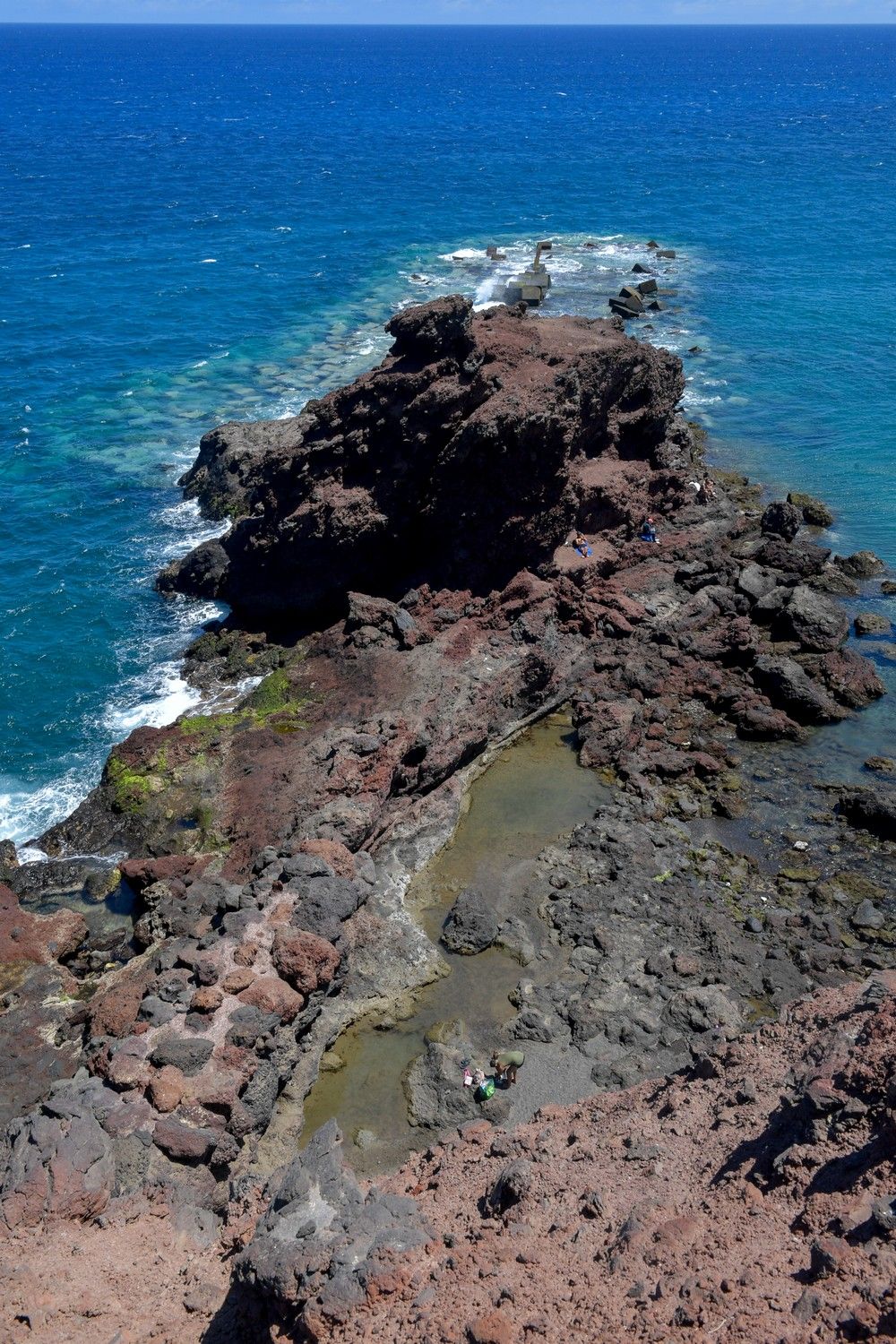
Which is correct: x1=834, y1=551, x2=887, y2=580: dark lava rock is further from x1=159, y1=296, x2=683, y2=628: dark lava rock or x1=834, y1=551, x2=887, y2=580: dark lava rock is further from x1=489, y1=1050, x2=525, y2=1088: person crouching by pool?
x1=489, y1=1050, x2=525, y2=1088: person crouching by pool

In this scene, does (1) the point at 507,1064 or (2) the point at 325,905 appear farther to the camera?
(2) the point at 325,905

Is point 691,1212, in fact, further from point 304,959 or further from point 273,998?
point 304,959

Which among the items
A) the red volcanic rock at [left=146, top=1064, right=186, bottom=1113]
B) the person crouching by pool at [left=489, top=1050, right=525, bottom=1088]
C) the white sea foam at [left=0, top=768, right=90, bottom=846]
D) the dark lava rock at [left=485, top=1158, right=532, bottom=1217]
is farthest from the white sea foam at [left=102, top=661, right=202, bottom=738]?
the dark lava rock at [left=485, top=1158, right=532, bottom=1217]

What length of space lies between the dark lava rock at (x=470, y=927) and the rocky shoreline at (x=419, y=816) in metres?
0.08

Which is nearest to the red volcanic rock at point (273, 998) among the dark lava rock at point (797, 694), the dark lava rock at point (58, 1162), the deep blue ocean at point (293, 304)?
the dark lava rock at point (58, 1162)

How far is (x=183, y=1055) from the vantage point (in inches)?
786

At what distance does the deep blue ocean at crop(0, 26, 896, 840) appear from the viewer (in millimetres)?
39625

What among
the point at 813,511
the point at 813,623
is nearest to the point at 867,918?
the point at 813,623

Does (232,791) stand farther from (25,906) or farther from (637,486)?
(637,486)

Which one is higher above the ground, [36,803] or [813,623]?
[813,623]

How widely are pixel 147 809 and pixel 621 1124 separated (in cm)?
1686

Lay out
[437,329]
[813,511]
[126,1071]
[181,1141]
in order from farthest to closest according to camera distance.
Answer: [813,511], [437,329], [126,1071], [181,1141]

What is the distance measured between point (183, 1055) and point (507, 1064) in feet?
22.4

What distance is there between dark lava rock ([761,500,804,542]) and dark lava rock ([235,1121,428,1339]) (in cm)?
3192
